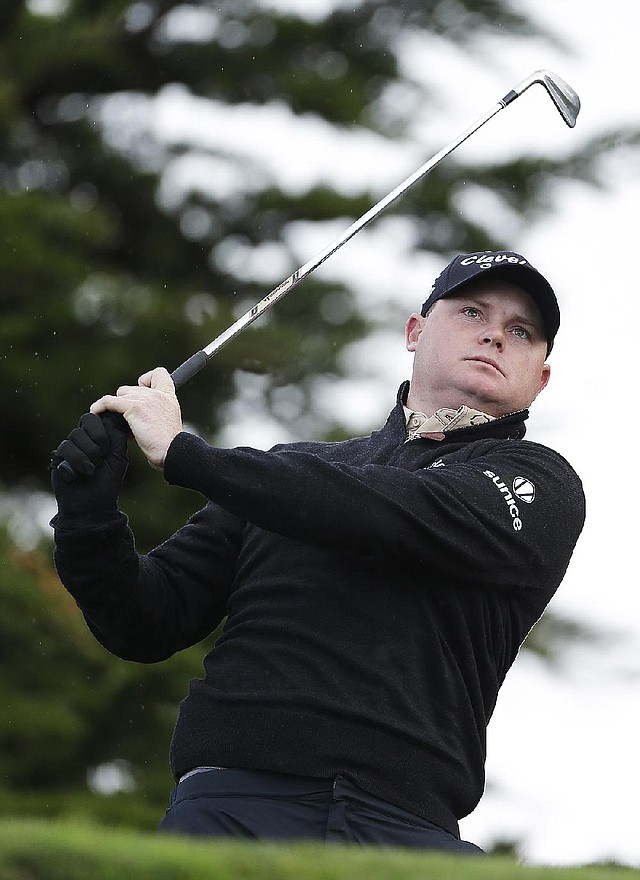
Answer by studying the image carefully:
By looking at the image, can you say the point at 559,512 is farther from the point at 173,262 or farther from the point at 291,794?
the point at 173,262

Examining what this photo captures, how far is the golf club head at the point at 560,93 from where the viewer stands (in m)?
Answer: 4.42

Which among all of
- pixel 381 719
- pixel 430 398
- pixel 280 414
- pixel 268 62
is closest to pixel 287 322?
→ pixel 280 414

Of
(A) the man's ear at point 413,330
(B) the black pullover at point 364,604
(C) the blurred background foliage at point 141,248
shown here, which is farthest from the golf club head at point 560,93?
(C) the blurred background foliage at point 141,248

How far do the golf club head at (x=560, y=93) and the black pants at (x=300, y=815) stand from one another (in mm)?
2266

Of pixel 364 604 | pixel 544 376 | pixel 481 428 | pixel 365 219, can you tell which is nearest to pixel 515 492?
pixel 481 428

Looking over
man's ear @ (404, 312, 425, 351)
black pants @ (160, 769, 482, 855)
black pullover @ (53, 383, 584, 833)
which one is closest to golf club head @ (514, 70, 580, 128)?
man's ear @ (404, 312, 425, 351)

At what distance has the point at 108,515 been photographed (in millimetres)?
3078

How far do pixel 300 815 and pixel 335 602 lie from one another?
0.38 metres

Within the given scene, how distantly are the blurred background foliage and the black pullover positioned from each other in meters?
4.80

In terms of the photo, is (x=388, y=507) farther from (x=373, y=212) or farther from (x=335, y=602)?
(x=373, y=212)

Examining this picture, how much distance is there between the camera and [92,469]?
3012mm

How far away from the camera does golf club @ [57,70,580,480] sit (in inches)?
135

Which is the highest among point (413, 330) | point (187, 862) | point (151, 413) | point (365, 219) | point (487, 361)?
point (365, 219)

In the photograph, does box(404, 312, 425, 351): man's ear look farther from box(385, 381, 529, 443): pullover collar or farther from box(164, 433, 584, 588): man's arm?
box(164, 433, 584, 588): man's arm
